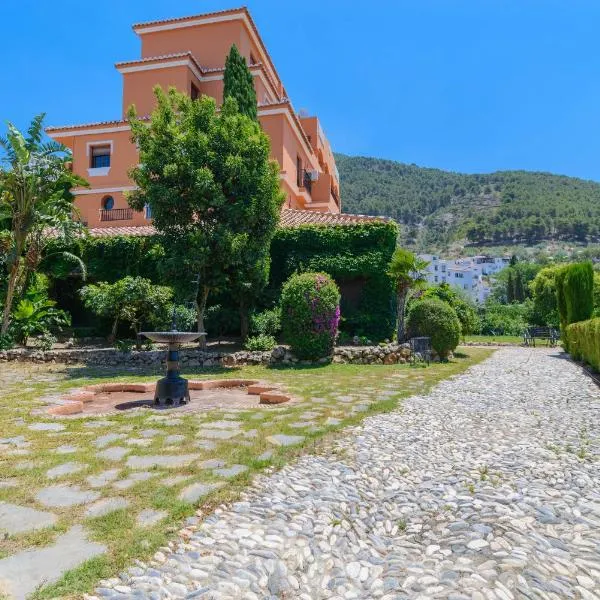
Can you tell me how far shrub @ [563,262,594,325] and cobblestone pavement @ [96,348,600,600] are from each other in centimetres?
1276

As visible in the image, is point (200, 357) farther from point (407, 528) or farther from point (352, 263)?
point (407, 528)

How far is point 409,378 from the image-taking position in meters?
9.55

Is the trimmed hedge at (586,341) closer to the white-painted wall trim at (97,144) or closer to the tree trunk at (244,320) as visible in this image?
the tree trunk at (244,320)

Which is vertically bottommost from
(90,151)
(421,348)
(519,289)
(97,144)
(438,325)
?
(421,348)

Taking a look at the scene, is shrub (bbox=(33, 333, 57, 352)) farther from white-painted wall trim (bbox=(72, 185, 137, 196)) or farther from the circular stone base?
white-painted wall trim (bbox=(72, 185, 137, 196))

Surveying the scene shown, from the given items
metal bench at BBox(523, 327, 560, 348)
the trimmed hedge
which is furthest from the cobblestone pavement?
metal bench at BBox(523, 327, 560, 348)

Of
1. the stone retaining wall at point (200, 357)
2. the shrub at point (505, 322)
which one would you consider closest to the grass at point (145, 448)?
the stone retaining wall at point (200, 357)

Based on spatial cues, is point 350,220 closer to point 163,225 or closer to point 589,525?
point 163,225

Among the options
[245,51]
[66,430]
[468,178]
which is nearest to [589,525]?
[66,430]

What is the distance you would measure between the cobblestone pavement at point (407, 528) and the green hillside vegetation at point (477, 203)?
Answer: 8199 centimetres

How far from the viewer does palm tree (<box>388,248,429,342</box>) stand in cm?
1463

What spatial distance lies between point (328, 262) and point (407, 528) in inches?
510

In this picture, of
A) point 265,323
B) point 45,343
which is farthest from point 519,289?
point 45,343

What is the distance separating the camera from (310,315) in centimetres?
1159
